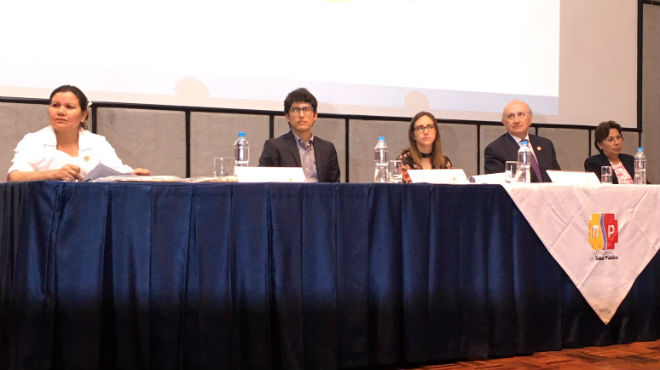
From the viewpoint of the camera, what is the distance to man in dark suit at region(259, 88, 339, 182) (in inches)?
134

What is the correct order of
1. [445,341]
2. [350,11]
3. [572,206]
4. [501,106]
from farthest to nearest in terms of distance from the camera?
[501,106] < [350,11] < [572,206] < [445,341]

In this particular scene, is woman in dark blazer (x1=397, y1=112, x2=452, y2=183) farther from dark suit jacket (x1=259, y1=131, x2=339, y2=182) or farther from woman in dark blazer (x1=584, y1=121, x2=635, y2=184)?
woman in dark blazer (x1=584, y1=121, x2=635, y2=184)

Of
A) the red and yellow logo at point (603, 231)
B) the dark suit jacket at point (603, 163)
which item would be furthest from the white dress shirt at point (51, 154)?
the dark suit jacket at point (603, 163)

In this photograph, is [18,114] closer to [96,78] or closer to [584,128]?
[96,78]

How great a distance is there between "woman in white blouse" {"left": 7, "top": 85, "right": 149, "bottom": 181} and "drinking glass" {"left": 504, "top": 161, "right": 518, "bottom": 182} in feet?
4.92

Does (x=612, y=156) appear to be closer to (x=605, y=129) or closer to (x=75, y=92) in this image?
(x=605, y=129)

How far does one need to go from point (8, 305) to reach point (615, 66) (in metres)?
4.43

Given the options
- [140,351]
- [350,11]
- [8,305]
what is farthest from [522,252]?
[350,11]

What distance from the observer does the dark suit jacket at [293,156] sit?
340cm

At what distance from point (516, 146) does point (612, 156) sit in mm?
998

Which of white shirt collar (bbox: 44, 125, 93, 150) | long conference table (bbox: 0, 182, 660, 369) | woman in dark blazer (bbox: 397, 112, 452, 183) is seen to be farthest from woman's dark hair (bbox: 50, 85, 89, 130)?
woman in dark blazer (bbox: 397, 112, 452, 183)

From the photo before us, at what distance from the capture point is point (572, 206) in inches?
104

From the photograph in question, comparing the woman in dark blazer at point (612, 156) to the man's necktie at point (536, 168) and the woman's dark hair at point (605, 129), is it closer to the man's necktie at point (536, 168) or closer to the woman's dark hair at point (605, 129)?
the woman's dark hair at point (605, 129)

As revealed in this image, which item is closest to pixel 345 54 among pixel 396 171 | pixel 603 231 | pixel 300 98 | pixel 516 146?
pixel 300 98
